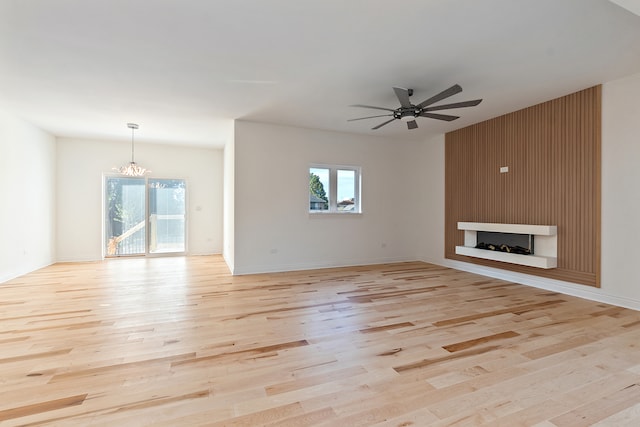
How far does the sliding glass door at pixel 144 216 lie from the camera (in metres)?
7.08

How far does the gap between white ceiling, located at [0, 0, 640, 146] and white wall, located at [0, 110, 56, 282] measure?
34.5 inches

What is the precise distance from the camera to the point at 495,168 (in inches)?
205

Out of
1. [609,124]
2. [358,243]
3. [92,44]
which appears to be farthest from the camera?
Result: [358,243]

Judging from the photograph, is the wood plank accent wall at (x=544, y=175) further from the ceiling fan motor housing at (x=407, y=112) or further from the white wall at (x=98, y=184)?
the white wall at (x=98, y=184)

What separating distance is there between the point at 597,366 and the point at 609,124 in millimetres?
3259

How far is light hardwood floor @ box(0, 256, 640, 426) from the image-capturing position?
1.66 metres

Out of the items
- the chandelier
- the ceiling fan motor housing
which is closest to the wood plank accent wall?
the ceiling fan motor housing

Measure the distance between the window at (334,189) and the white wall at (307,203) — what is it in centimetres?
16

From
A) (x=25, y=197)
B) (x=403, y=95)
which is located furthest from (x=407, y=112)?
(x=25, y=197)

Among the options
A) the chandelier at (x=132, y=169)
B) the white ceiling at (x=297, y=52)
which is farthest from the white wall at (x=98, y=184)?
the white ceiling at (x=297, y=52)

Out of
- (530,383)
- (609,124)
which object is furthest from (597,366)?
(609,124)

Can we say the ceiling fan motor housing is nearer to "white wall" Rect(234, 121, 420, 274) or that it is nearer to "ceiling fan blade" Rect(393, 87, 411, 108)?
"ceiling fan blade" Rect(393, 87, 411, 108)

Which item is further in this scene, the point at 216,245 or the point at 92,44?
the point at 216,245

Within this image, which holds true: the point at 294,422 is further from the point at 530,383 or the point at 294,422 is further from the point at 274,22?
the point at 274,22
